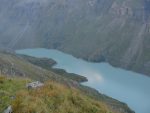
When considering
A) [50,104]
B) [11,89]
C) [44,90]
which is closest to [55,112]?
[50,104]

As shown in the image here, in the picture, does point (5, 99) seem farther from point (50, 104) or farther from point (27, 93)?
point (50, 104)

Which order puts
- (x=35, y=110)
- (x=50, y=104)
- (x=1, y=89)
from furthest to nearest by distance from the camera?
(x=1, y=89)
(x=50, y=104)
(x=35, y=110)

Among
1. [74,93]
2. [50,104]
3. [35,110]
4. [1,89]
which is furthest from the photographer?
[1,89]

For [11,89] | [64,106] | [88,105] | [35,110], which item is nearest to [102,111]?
[88,105]

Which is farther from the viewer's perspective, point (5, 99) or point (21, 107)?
point (5, 99)

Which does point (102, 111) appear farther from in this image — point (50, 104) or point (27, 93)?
point (27, 93)

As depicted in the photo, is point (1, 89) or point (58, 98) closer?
point (58, 98)
